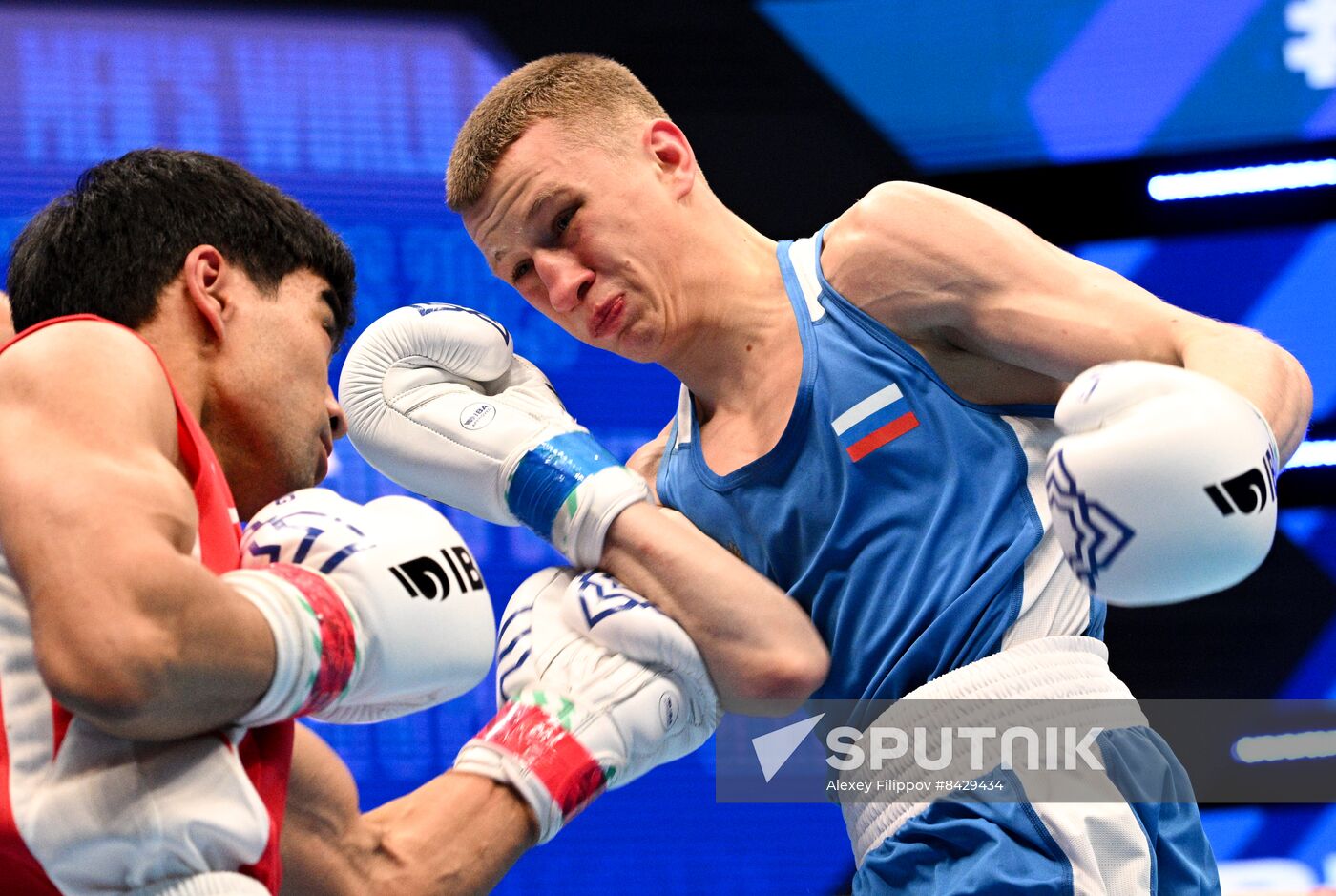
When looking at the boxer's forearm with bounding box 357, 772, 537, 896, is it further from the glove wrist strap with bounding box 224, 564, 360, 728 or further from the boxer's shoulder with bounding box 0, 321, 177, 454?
the boxer's shoulder with bounding box 0, 321, 177, 454

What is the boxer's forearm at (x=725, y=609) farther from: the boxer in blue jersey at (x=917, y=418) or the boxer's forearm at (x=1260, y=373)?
the boxer's forearm at (x=1260, y=373)

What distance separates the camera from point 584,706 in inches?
92.6

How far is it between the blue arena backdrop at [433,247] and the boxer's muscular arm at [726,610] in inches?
57.0

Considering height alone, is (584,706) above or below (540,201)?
below

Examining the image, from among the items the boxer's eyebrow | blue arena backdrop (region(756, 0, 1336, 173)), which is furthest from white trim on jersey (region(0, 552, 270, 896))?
blue arena backdrop (region(756, 0, 1336, 173))

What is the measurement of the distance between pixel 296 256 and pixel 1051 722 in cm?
136

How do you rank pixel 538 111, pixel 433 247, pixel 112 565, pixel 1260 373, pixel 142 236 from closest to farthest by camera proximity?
pixel 112 565, pixel 142 236, pixel 1260 373, pixel 538 111, pixel 433 247

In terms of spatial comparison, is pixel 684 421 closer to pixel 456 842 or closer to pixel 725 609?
pixel 725 609

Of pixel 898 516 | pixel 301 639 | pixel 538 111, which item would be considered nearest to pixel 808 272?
pixel 898 516

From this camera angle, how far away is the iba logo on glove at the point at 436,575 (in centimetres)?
178

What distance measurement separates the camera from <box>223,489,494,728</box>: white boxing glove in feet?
5.37

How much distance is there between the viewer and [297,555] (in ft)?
5.90

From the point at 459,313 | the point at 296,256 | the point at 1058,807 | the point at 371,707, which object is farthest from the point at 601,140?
the point at 1058,807

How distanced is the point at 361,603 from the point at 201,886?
36 cm
